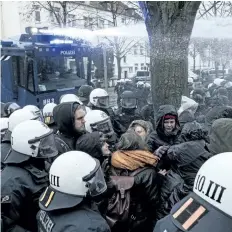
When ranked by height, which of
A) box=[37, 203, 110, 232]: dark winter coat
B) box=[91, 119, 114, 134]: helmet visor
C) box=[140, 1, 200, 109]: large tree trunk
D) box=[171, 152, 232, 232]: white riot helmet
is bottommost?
Answer: box=[37, 203, 110, 232]: dark winter coat

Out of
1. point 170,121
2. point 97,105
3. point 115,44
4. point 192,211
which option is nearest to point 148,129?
point 170,121

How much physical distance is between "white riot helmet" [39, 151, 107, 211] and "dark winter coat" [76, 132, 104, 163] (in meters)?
0.94

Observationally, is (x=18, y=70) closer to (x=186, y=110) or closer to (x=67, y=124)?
(x=186, y=110)

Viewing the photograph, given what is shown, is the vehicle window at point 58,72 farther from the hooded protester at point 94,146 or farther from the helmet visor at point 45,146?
the helmet visor at point 45,146

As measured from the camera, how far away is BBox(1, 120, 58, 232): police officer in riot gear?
2.32 metres

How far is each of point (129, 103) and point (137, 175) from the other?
269cm

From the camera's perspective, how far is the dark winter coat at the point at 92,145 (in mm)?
3100

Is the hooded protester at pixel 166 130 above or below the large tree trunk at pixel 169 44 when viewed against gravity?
below

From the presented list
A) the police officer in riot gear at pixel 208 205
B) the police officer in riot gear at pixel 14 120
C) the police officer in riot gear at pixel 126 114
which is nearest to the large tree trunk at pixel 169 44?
the police officer in riot gear at pixel 126 114

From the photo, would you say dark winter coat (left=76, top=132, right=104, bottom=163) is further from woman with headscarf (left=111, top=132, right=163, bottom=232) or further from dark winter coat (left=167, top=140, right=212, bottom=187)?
dark winter coat (left=167, top=140, right=212, bottom=187)

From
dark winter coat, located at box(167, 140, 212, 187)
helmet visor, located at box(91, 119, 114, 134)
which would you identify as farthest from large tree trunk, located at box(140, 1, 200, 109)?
dark winter coat, located at box(167, 140, 212, 187)

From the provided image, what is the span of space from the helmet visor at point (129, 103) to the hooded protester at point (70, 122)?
196cm

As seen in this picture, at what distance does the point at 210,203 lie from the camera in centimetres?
144

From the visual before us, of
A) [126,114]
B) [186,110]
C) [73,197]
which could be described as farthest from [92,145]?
[126,114]
